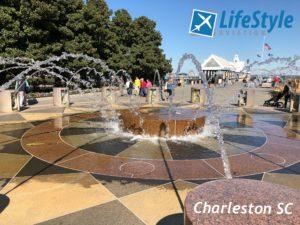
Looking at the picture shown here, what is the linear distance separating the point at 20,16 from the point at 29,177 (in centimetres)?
1849

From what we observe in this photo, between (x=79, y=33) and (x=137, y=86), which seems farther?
(x=79, y=33)

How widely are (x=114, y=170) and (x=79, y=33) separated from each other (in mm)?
22541

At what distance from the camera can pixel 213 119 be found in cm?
1237

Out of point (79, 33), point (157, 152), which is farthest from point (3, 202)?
point (79, 33)

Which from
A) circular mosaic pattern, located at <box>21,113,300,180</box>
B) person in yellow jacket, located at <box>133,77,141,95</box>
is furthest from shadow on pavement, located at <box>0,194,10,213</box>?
person in yellow jacket, located at <box>133,77,141,95</box>

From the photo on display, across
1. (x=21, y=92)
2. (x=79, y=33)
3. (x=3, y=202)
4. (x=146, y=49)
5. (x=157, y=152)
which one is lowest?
(x=3, y=202)

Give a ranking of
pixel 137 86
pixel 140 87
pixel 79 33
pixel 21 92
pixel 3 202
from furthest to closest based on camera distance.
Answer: pixel 79 33 → pixel 137 86 → pixel 140 87 → pixel 21 92 → pixel 3 202

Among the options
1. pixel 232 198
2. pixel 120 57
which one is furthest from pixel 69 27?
pixel 232 198

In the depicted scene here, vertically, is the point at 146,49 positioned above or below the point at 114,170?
above

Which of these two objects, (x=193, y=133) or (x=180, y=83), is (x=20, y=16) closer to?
(x=193, y=133)

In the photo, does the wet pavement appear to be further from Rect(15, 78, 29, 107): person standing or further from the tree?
the tree

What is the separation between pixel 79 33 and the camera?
87.7 ft

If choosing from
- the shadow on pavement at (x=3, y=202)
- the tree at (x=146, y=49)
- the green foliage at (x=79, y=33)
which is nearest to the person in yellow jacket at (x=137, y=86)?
the green foliage at (x=79, y=33)

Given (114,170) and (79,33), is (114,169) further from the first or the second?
(79,33)
